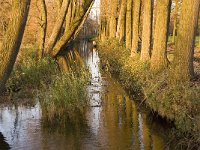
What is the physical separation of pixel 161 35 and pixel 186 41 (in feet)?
12.8

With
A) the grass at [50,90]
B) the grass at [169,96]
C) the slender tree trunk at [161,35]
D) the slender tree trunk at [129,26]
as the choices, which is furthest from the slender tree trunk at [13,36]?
the slender tree trunk at [129,26]

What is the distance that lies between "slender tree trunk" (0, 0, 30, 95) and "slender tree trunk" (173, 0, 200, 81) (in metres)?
4.75

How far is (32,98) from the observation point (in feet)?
43.3

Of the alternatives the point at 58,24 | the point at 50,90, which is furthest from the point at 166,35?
the point at 58,24

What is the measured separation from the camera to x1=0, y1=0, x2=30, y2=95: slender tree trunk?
738 centimetres

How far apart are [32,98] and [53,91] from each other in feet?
5.79

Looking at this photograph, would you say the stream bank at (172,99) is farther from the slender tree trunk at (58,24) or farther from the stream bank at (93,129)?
the slender tree trunk at (58,24)

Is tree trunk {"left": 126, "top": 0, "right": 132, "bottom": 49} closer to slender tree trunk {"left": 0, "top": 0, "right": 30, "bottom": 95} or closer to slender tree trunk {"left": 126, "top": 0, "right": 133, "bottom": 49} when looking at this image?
slender tree trunk {"left": 126, "top": 0, "right": 133, "bottom": 49}

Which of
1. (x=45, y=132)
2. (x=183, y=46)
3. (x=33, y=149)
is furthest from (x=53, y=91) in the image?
(x=183, y=46)

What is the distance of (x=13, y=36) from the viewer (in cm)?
748

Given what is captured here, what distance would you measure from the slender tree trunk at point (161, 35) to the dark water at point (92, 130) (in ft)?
7.30

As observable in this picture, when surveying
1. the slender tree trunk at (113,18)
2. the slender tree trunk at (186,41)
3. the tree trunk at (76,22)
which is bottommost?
the slender tree trunk at (186,41)

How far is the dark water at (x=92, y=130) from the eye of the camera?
8.57 m

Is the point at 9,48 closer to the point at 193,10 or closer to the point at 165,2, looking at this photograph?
the point at 193,10
